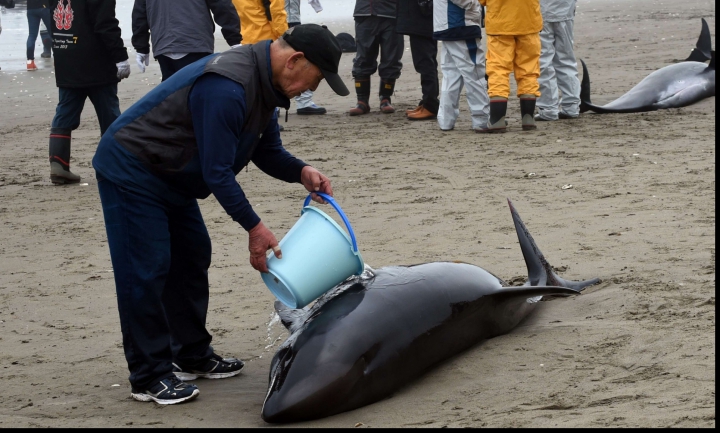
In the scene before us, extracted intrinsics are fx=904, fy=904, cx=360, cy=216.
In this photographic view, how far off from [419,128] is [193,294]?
6.85 metres

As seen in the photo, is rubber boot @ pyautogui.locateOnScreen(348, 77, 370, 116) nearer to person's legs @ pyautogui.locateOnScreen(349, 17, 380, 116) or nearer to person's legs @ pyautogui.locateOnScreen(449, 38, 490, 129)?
person's legs @ pyautogui.locateOnScreen(349, 17, 380, 116)

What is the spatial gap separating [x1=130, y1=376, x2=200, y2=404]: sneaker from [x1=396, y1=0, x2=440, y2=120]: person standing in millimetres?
7717

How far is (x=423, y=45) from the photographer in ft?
37.6

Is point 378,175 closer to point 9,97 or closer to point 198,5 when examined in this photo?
point 198,5

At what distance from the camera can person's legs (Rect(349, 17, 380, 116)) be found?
39.1ft

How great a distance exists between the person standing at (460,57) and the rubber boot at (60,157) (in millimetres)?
4272

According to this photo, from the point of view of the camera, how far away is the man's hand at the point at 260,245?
397 cm

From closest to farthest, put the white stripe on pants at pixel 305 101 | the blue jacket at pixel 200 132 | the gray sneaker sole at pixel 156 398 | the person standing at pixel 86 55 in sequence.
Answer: the blue jacket at pixel 200 132 < the gray sneaker sole at pixel 156 398 < the person standing at pixel 86 55 < the white stripe on pants at pixel 305 101

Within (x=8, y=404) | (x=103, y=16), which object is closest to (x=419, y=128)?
(x=103, y=16)

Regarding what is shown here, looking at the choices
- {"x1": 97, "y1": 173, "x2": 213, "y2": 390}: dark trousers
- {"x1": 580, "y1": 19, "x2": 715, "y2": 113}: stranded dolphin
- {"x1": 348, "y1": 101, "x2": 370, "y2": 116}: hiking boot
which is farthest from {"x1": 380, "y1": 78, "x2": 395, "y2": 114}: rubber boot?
{"x1": 97, "y1": 173, "x2": 213, "y2": 390}: dark trousers

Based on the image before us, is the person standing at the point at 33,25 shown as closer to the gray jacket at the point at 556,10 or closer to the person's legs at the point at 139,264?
the gray jacket at the point at 556,10

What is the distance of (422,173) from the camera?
865 centimetres

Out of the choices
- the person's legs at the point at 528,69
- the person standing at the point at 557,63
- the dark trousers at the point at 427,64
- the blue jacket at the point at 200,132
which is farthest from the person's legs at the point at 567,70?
the blue jacket at the point at 200,132

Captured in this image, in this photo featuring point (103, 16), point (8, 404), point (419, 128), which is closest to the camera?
point (8, 404)
